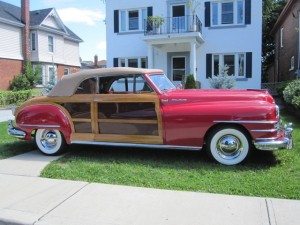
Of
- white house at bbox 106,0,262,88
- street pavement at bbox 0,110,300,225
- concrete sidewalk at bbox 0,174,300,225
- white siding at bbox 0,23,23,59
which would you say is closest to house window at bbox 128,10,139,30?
white house at bbox 106,0,262,88

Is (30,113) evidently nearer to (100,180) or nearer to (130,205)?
(100,180)

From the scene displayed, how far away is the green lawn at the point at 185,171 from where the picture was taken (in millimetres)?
4852

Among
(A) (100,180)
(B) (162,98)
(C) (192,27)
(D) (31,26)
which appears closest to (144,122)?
(B) (162,98)

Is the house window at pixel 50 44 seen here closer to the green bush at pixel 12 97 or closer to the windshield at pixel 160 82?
the green bush at pixel 12 97

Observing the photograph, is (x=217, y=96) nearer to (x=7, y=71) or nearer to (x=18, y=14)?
(x=7, y=71)

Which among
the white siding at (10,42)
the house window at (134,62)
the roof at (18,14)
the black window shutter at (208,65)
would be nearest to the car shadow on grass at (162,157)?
the black window shutter at (208,65)

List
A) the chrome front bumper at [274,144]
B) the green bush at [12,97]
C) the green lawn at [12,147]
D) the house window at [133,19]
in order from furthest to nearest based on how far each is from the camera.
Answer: the green bush at [12,97] < the house window at [133,19] < the green lawn at [12,147] < the chrome front bumper at [274,144]

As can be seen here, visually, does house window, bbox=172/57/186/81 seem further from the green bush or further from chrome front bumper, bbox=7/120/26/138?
chrome front bumper, bbox=7/120/26/138

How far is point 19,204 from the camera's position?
14.4 feet

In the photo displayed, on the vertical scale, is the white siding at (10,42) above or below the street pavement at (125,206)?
above

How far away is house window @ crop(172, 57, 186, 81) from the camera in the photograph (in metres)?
20.7

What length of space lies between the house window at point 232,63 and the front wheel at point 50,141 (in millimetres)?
13795

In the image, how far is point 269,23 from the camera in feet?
107

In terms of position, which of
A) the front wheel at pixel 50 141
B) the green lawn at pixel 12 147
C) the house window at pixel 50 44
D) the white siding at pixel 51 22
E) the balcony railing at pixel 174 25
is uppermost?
the white siding at pixel 51 22
